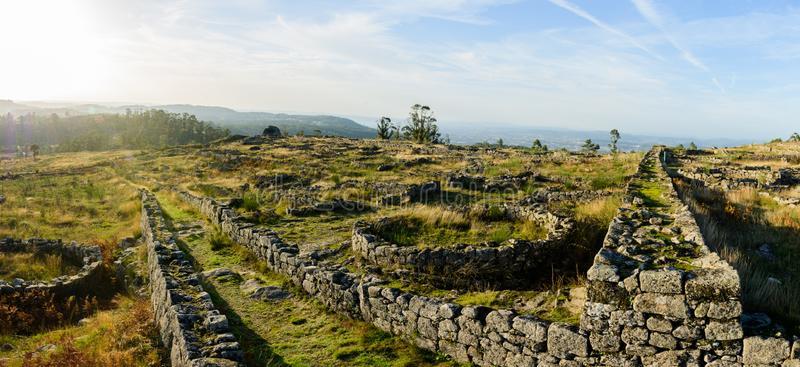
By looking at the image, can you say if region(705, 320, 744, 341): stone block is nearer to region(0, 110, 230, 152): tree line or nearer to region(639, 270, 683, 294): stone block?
region(639, 270, 683, 294): stone block

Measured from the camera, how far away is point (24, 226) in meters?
21.5

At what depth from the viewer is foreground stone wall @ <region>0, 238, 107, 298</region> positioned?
1238 centimetres

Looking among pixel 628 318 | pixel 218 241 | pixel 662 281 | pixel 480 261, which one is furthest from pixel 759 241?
pixel 218 241

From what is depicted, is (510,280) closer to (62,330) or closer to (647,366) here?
(647,366)

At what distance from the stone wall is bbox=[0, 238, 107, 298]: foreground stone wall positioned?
887 centimetres

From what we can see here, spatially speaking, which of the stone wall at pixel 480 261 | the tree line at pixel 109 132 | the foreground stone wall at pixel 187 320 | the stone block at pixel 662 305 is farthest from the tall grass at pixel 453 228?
the tree line at pixel 109 132

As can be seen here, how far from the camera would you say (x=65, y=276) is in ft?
43.7

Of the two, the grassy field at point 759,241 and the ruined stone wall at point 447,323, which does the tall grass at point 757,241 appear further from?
the ruined stone wall at point 447,323

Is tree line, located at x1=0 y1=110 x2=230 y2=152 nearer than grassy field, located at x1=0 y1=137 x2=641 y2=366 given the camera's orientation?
No

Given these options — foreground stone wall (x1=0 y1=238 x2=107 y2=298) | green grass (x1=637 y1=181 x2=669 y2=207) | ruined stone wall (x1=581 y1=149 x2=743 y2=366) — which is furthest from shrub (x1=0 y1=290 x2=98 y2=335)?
green grass (x1=637 y1=181 x2=669 y2=207)

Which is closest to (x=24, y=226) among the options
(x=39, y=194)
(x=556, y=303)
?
(x=39, y=194)

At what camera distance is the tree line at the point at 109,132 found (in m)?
101

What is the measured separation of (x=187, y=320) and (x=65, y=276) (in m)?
8.17

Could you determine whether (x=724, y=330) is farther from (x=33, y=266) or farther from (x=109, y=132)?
(x=109, y=132)
